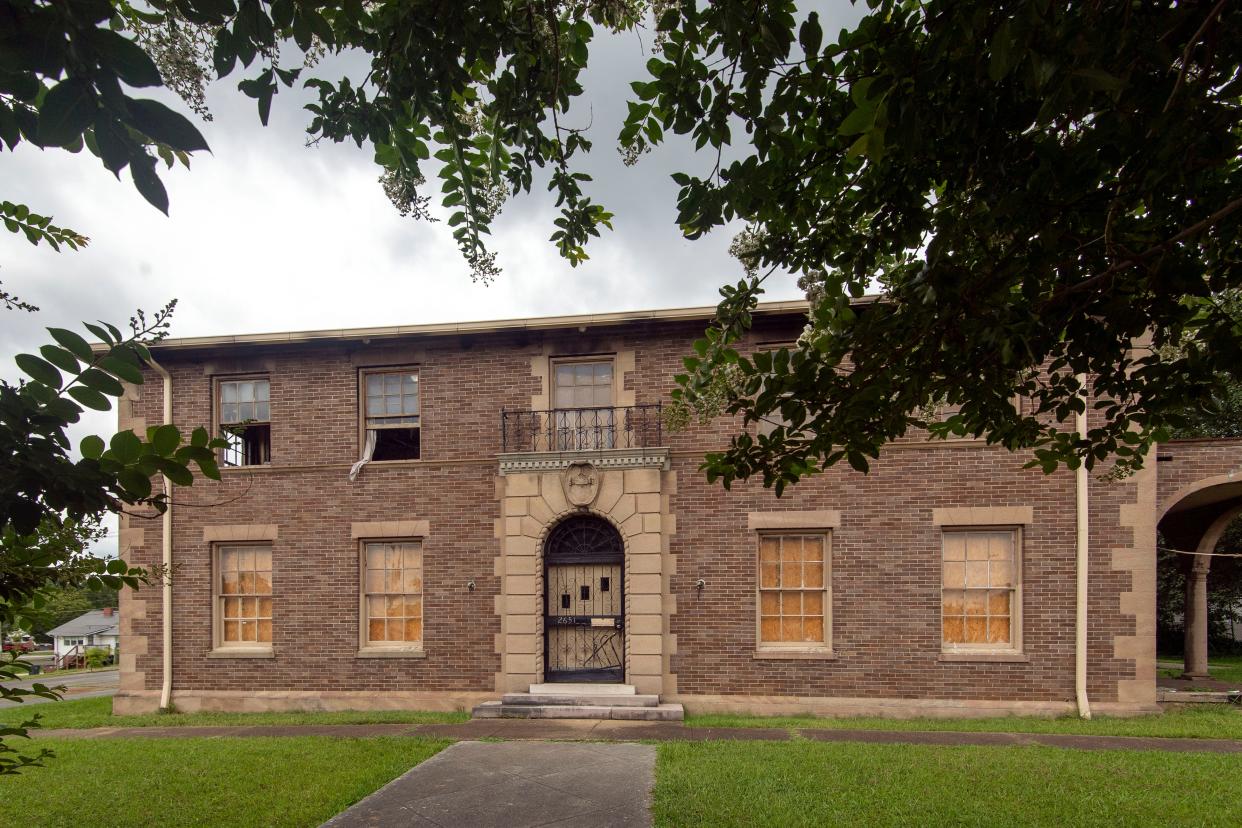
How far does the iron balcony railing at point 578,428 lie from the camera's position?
452 inches

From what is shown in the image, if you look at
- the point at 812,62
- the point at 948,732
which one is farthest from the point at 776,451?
the point at 948,732

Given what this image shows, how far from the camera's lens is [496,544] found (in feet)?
37.9

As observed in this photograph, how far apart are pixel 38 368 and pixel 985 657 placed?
11.6 meters

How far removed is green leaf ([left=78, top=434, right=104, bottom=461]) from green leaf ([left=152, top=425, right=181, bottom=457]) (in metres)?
0.16

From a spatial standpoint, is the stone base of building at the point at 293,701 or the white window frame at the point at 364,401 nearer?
the stone base of building at the point at 293,701

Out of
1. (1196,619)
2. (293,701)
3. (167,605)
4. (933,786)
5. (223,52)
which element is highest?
(223,52)

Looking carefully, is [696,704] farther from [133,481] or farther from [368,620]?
[133,481]

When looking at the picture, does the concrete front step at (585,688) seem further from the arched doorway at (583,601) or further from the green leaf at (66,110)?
the green leaf at (66,110)

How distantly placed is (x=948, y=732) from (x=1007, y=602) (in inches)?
92.5

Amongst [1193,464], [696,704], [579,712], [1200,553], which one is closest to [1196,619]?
[1200,553]

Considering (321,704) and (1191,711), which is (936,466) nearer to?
(1191,711)

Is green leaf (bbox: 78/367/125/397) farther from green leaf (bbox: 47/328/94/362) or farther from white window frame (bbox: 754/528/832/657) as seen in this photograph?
white window frame (bbox: 754/528/832/657)

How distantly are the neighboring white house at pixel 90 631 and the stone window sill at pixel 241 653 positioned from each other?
3531 centimetres

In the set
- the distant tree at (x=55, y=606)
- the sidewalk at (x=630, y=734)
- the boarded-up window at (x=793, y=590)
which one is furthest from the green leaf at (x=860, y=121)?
the boarded-up window at (x=793, y=590)
